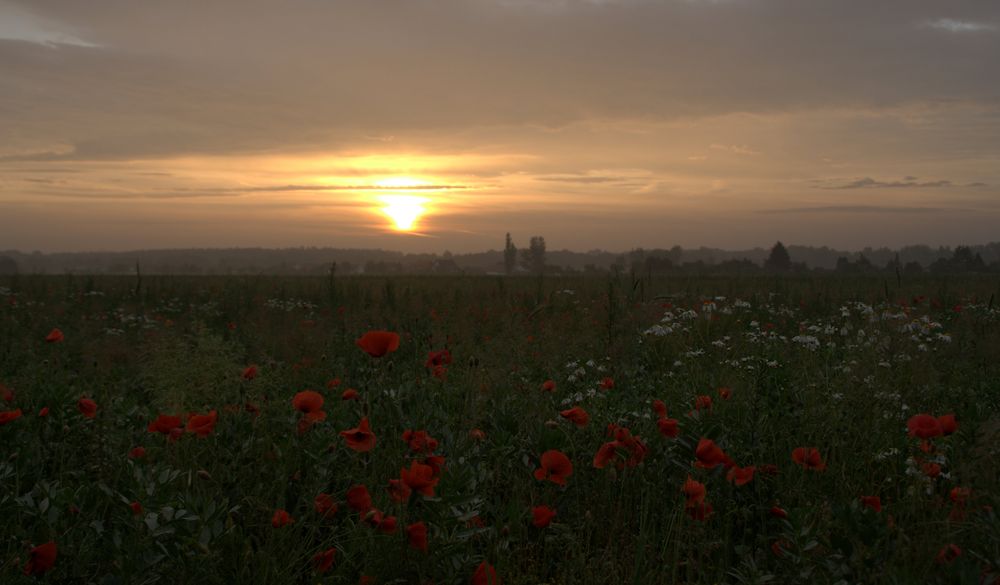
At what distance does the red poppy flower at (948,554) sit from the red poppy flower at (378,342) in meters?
2.16

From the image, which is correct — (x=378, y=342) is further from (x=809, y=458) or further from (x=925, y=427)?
(x=925, y=427)

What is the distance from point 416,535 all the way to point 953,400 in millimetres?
4635

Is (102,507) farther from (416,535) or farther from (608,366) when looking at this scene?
(608,366)

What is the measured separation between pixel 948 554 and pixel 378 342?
231 centimetres

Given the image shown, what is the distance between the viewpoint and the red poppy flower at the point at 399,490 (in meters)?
2.38

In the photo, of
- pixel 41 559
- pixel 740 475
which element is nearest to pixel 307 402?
pixel 41 559

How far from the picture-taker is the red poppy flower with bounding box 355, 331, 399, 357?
281 cm

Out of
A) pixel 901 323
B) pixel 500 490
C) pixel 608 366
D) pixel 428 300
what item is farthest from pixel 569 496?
pixel 428 300

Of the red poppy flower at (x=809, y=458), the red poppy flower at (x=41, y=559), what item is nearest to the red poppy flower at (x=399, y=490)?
the red poppy flower at (x=41, y=559)

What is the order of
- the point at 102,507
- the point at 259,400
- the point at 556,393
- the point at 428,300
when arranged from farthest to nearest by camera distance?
the point at 428,300, the point at 556,393, the point at 259,400, the point at 102,507

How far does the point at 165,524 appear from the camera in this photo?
96.9 inches

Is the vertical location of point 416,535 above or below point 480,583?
above

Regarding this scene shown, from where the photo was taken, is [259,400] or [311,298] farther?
[311,298]

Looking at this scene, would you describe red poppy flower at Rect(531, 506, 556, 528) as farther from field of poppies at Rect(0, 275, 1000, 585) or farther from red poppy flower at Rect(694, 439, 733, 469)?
red poppy flower at Rect(694, 439, 733, 469)
